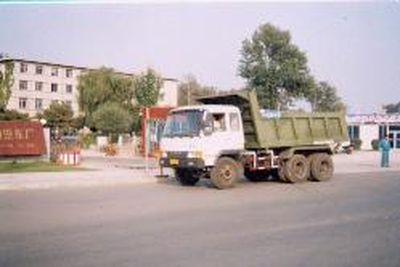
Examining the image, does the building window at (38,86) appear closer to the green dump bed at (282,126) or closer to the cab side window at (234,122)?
the green dump bed at (282,126)

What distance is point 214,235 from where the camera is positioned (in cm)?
1100

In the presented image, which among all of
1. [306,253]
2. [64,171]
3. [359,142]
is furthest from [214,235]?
[359,142]

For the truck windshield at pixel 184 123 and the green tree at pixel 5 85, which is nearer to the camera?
the truck windshield at pixel 184 123

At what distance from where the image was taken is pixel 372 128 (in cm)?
7062

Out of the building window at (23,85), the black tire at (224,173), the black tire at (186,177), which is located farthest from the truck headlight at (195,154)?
the building window at (23,85)

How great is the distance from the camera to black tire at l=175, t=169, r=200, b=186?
22.2m

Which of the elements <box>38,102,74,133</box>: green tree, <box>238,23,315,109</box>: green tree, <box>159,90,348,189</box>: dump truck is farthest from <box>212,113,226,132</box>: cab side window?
<box>38,102,74,133</box>: green tree

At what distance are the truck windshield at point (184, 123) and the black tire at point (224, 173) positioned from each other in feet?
4.10

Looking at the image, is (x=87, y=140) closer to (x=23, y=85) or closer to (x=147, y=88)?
(x=147, y=88)

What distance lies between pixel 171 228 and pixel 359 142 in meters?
54.7

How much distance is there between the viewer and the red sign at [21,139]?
3059 centimetres

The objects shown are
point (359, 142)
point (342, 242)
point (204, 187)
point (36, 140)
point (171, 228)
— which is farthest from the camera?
point (359, 142)

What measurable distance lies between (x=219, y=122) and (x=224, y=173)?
5.15ft

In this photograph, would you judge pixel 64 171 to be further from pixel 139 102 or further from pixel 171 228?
pixel 139 102
